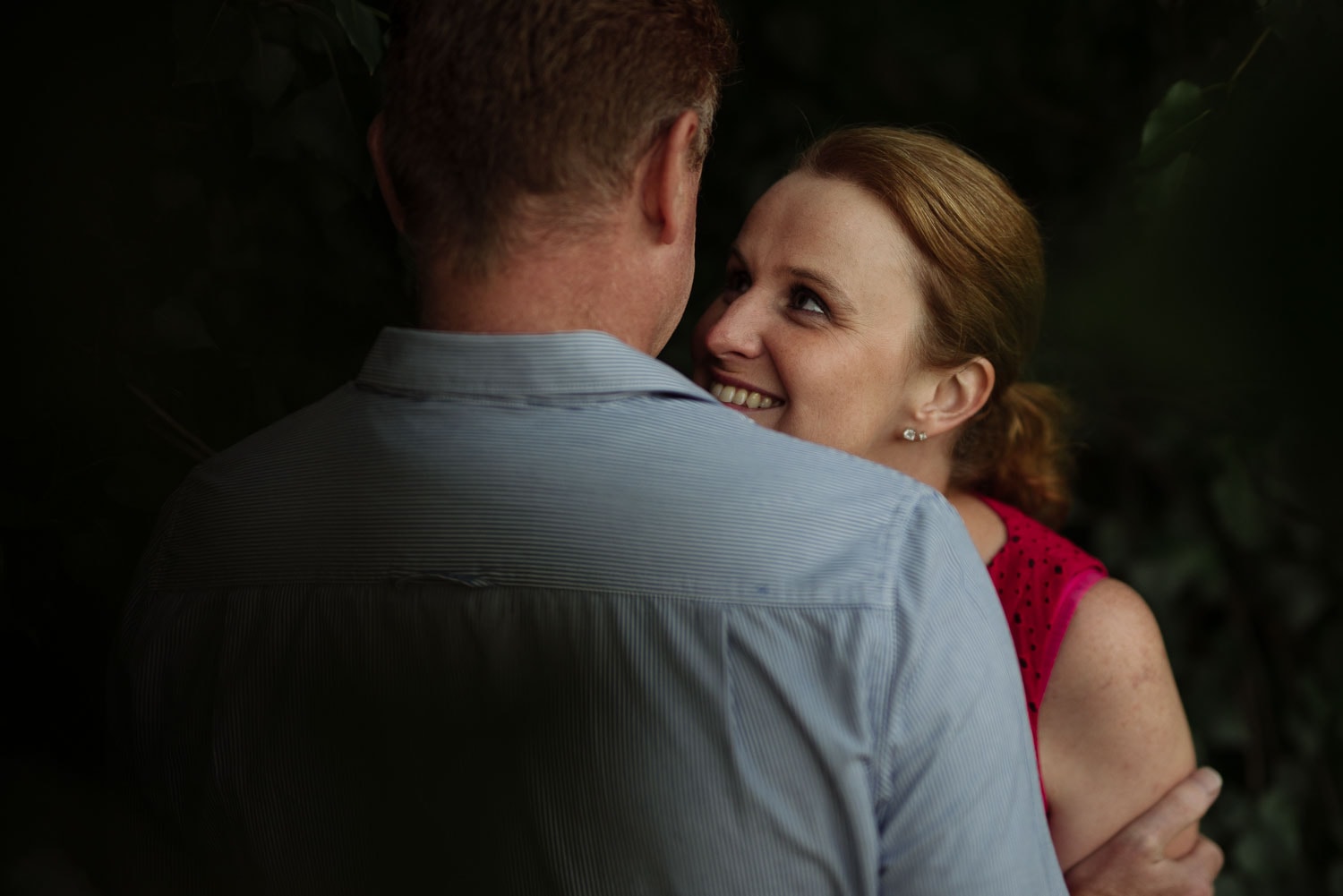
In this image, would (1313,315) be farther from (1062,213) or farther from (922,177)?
(1062,213)

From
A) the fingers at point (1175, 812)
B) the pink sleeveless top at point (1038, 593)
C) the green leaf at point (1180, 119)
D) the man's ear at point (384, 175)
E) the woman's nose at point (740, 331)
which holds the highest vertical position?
the green leaf at point (1180, 119)

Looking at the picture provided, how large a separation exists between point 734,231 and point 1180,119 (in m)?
1.02

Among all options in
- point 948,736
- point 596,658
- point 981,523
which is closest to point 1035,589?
point 981,523

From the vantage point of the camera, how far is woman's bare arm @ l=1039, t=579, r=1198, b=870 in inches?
59.4

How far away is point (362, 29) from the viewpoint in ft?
4.34

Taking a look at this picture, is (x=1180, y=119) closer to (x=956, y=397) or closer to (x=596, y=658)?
(x=956, y=397)

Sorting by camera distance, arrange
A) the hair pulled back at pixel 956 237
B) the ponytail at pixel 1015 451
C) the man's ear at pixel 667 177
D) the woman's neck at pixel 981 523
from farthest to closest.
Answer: the ponytail at pixel 1015 451
the woman's neck at pixel 981 523
the hair pulled back at pixel 956 237
the man's ear at pixel 667 177

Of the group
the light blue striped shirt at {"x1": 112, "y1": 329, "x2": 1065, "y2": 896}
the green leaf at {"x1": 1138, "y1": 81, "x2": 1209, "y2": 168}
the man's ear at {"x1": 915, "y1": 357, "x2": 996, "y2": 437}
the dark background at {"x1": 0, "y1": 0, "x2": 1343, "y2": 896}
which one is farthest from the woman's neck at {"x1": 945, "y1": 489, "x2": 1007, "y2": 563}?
the light blue striped shirt at {"x1": 112, "y1": 329, "x2": 1065, "y2": 896}

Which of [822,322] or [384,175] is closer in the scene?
[384,175]

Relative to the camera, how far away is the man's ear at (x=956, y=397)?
1658mm

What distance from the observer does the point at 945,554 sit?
861 millimetres

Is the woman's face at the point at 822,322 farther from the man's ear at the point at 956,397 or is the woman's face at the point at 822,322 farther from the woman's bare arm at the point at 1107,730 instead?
the woman's bare arm at the point at 1107,730

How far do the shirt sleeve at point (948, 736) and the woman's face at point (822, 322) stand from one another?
25.9 inches

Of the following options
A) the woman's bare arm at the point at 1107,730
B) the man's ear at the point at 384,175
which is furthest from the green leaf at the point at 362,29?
the woman's bare arm at the point at 1107,730
